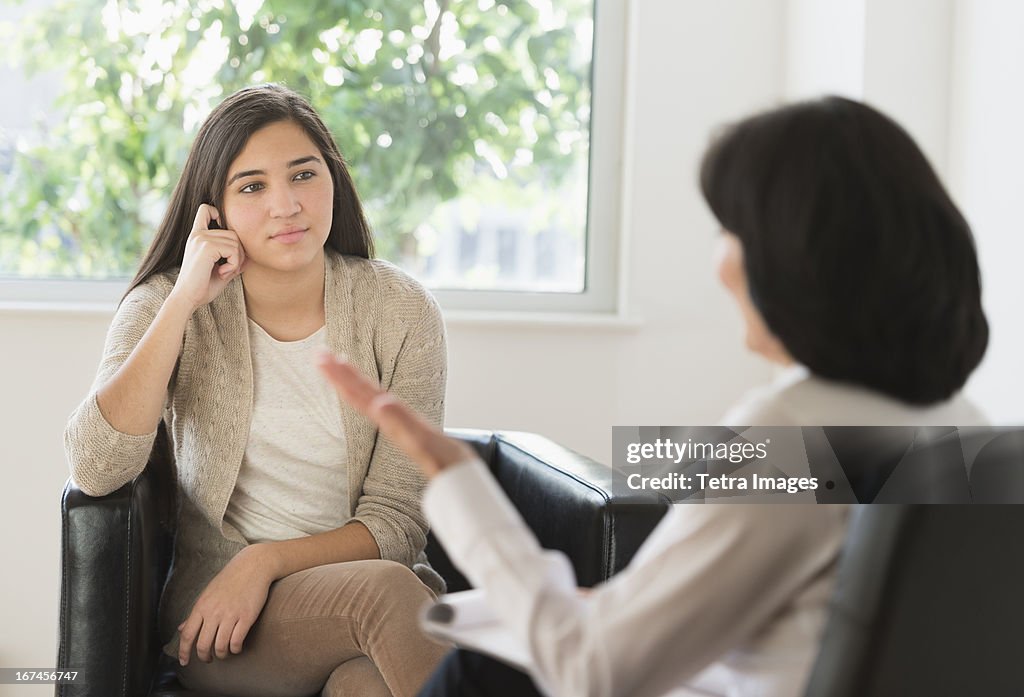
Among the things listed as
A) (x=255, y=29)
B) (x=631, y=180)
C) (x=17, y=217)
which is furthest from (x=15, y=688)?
(x=631, y=180)

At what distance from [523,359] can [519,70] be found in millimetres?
757

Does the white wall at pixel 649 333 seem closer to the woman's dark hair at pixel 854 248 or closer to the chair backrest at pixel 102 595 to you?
the chair backrest at pixel 102 595

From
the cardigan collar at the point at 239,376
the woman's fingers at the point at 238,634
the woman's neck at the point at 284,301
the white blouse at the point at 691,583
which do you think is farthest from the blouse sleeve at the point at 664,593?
the woman's neck at the point at 284,301

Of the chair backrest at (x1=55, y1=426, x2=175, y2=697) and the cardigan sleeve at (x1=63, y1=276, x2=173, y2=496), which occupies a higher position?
the cardigan sleeve at (x1=63, y1=276, x2=173, y2=496)

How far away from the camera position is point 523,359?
285cm

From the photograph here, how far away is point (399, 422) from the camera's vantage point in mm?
952

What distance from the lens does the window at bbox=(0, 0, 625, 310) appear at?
112 inches

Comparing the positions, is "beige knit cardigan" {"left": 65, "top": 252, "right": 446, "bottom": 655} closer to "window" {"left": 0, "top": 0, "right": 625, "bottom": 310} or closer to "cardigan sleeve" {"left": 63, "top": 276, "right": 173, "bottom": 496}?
"cardigan sleeve" {"left": 63, "top": 276, "right": 173, "bottom": 496}

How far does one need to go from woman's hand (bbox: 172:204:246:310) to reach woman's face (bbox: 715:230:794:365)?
1.03 m

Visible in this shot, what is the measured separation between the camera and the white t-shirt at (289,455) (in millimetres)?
1840

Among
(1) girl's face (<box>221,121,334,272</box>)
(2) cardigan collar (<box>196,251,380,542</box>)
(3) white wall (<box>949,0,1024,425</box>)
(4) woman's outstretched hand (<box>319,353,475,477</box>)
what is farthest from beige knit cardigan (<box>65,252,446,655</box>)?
(3) white wall (<box>949,0,1024,425</box>)

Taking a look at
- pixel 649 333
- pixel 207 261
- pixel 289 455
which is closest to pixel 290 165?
pixel 207 261

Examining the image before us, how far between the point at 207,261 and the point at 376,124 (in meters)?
1.20

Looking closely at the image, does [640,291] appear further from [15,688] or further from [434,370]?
[15,688]
